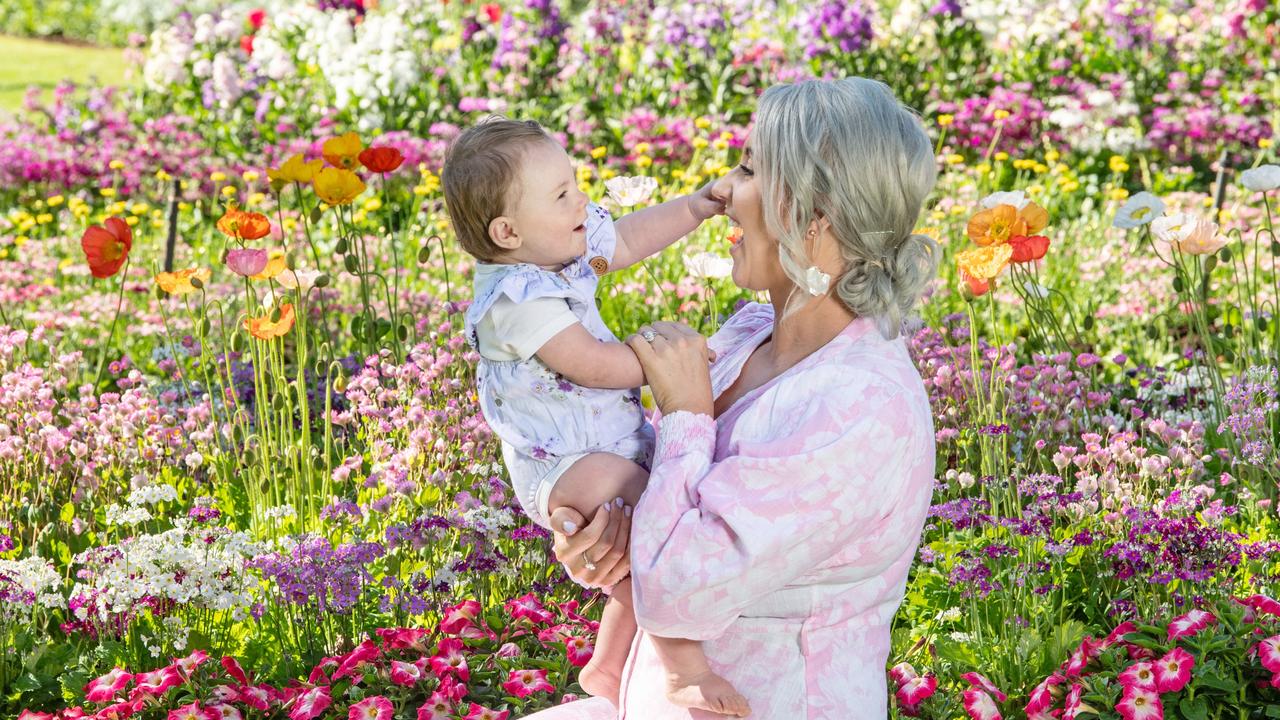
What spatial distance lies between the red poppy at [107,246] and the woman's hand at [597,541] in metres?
1.80

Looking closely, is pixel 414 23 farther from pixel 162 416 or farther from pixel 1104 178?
pixel 162 416

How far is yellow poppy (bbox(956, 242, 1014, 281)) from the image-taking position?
3.06 m

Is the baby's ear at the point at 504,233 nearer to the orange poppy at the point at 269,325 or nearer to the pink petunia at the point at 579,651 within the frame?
the pink petunia at the point at 579,651

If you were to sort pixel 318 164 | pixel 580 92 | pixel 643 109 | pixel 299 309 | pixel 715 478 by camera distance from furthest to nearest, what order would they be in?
pixel 580 92 < pixel 643 109 < pixel 299 309 < pixel 318 164 < pixel 715 478

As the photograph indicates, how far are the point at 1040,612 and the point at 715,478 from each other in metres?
1.51

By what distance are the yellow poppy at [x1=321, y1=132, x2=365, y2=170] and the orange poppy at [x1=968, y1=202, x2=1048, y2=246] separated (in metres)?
1.60

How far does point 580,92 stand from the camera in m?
8.02

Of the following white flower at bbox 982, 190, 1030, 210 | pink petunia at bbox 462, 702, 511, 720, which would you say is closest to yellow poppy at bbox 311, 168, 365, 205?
pink petunia at bbox 462, 702, 511, 720

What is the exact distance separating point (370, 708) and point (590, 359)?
97 centimetres

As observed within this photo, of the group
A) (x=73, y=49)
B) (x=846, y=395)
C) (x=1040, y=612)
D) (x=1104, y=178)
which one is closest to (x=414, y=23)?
(x=1104, y=178)

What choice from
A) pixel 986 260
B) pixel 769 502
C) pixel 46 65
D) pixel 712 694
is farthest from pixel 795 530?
pixel 46 65

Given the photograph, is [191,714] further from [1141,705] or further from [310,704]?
[1141,705]

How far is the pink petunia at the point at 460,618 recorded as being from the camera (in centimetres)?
296

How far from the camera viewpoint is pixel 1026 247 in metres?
3.16
